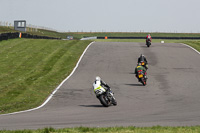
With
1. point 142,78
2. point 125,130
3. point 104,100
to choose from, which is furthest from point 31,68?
point 125,130

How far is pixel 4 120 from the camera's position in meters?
13.9

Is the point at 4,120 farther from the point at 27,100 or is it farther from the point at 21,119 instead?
the point at 27,100

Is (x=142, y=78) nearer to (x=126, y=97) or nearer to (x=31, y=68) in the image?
(x=126, y=97)

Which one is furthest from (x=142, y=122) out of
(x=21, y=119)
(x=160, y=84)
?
(x=160, y=84)

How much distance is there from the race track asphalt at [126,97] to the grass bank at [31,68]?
1.06m

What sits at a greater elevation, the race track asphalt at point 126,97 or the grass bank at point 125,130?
the grass bank at point 125,130

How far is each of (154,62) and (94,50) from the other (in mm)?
9089

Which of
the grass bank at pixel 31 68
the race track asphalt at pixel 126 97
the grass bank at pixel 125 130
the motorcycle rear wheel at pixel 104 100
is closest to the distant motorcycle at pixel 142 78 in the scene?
the race track asphalt at pixel 126 97

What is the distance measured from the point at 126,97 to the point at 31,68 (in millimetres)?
14788

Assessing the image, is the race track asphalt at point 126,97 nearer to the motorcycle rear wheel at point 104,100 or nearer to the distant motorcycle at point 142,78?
the motorcycle rear wheel at point 104,100

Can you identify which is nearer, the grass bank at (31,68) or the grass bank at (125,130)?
the grass bank at (125,130)

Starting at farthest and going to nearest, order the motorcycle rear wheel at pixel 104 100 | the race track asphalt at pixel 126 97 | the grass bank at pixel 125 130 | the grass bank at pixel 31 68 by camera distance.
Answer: the grass bank at pixel 31 68 → the motorcycle rear wheel at pixel 104 100 → the race track asphalt at pixel 126 97 → the grass bank at pixel 125 130

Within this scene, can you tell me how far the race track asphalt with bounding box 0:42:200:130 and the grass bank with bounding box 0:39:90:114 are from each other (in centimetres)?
106

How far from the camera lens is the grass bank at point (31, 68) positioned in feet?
68.3
